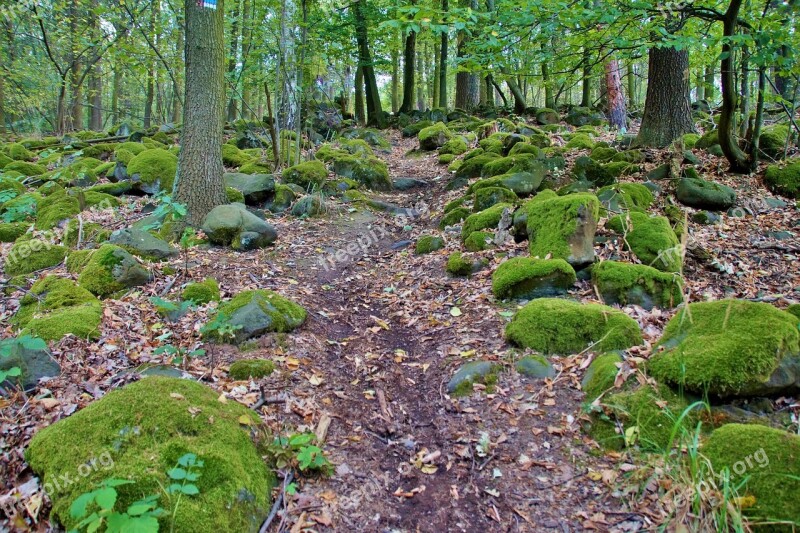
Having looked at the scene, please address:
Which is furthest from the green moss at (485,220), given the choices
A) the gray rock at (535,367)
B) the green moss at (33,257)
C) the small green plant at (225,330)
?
the green moss at (33,257)

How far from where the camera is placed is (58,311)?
193 inches

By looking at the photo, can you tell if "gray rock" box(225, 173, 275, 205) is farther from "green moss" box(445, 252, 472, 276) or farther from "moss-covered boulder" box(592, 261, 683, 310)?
"moss-covered boulder" box(592, 261, 683, 310)

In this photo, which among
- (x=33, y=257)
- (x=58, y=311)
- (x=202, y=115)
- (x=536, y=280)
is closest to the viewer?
(x=58, y=311)

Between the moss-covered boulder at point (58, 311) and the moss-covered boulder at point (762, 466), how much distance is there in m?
5.06

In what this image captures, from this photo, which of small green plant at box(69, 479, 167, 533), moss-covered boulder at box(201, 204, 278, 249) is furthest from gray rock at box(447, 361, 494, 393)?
moss-covered boulder at box(201, 204, 278, 249)

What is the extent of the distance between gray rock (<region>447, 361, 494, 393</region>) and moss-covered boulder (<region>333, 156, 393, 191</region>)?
7.99 meters

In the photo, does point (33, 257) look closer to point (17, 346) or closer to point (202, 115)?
point (202, 115)

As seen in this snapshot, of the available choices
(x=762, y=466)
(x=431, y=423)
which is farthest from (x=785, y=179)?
(x=431, y=423)

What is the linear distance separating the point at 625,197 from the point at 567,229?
5.86ft

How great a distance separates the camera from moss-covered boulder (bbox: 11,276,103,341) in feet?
14.9

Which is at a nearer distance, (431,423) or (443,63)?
(431,423)

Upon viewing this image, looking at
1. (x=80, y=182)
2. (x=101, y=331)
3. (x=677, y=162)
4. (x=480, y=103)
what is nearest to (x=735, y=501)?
(x=101, y=331)

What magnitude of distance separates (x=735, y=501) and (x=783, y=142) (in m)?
8.56

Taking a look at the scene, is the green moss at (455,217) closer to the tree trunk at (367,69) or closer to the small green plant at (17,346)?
the small green plant at (17,346)
